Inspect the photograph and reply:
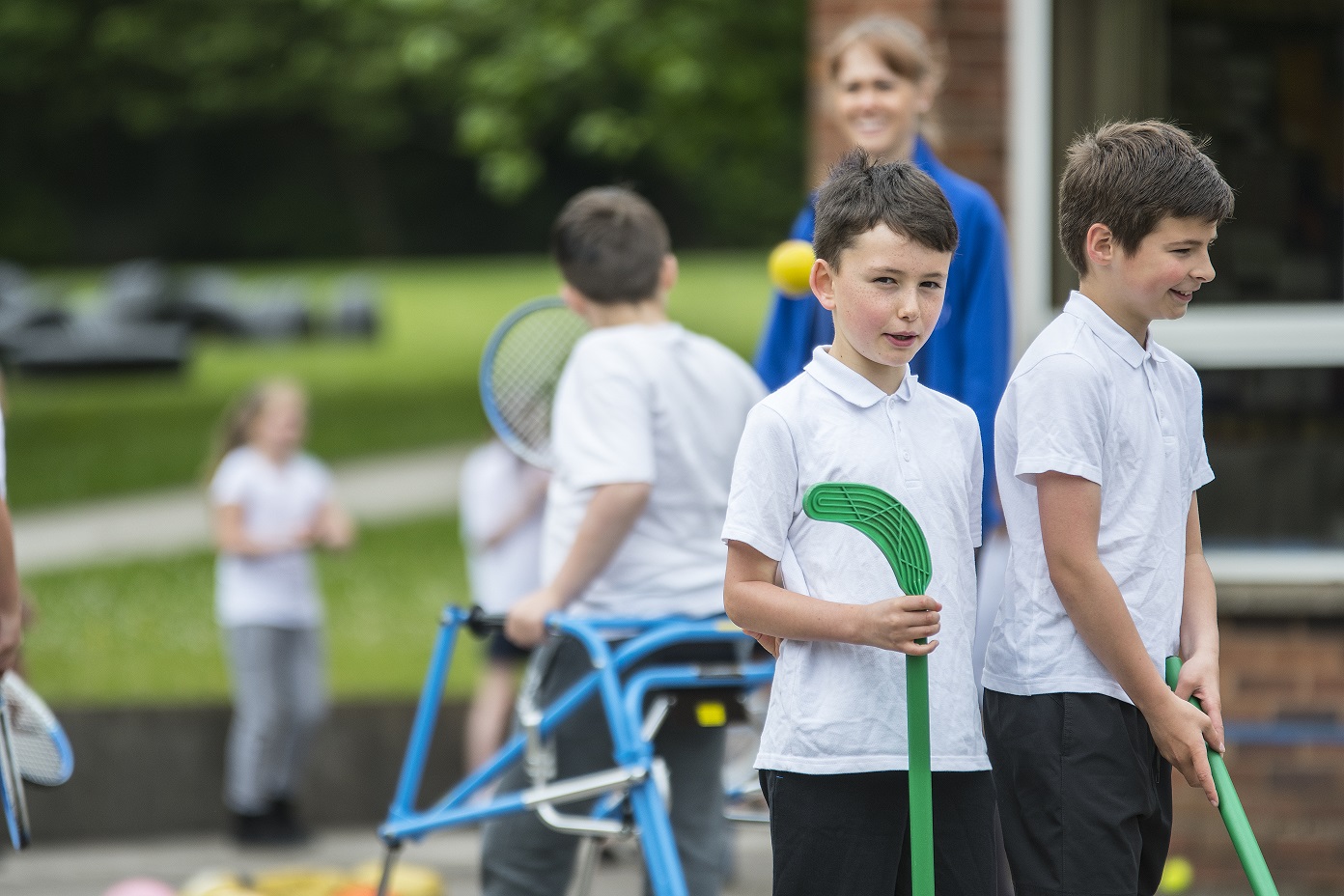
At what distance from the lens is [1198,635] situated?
281cm

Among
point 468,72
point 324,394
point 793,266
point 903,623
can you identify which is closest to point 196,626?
point 468,72

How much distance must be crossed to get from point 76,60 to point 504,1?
1140 cm

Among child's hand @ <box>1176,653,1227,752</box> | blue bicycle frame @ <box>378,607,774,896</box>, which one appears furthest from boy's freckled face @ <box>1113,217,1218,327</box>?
blue bicycle frame @ <box>378,607,774,896</box>

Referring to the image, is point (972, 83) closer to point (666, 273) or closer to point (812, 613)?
point (666, 273)

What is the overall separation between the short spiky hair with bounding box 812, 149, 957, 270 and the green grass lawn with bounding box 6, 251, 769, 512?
14.2 m

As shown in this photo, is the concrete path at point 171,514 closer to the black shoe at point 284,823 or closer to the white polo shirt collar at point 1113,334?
the black shoe at point 284,823

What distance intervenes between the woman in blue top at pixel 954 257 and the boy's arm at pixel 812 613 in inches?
46.1

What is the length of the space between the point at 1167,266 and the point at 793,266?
1133 millimetres

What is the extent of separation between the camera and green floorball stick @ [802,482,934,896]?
251cm

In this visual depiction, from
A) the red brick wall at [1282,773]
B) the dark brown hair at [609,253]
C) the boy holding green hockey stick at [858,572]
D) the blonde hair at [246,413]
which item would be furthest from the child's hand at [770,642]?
the blonde hair at [246,413]

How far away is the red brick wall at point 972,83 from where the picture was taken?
5805mm

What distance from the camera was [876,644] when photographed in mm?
2518

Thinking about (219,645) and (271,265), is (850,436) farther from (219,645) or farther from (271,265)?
(271,265)

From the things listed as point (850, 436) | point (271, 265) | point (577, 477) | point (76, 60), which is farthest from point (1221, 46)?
point (271, 265)
